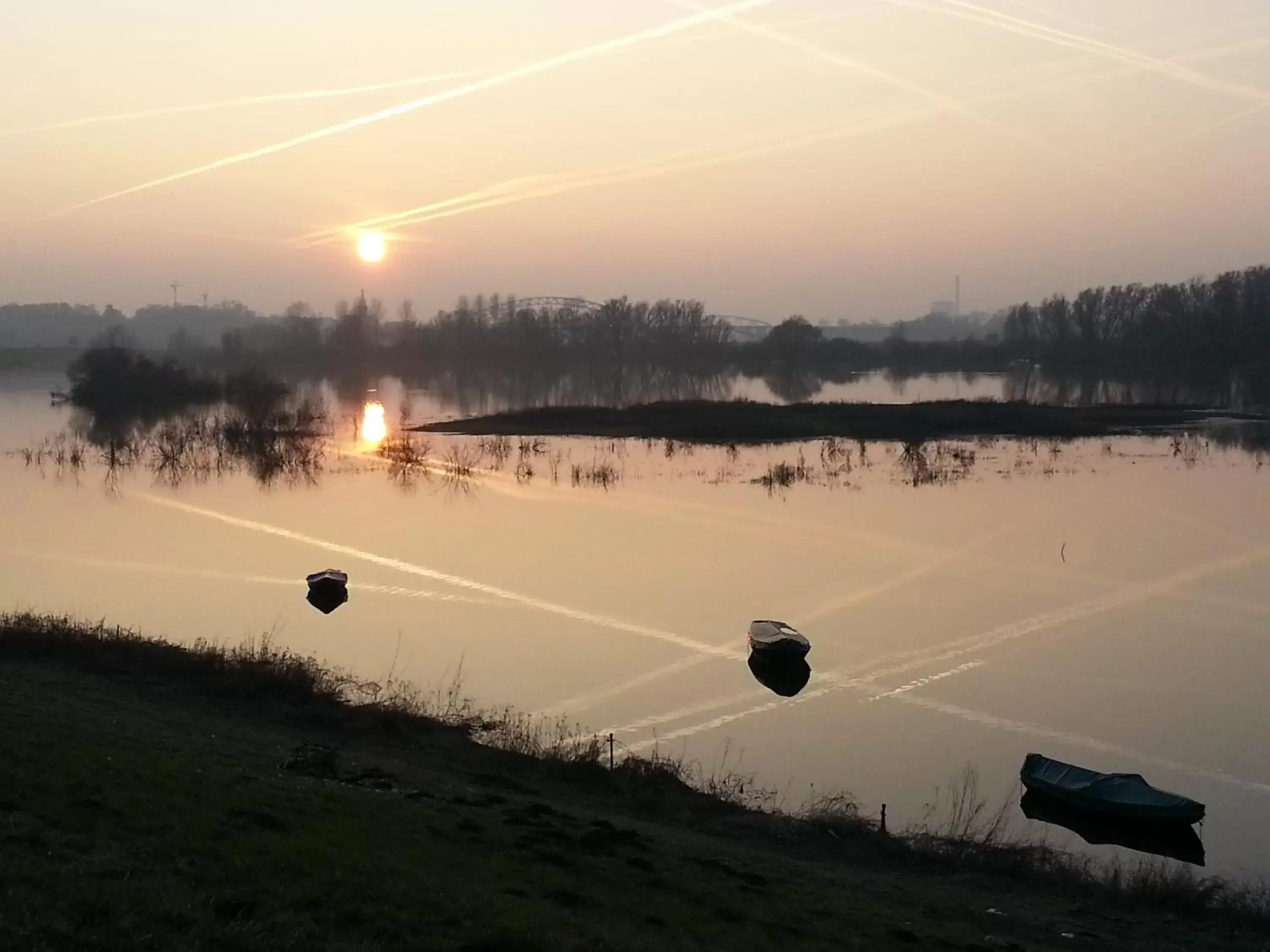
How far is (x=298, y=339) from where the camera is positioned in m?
138

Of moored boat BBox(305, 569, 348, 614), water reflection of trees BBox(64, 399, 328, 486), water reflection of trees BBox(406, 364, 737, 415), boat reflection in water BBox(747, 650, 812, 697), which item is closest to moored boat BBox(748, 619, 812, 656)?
boat reflection in water BBox(747, 650, 812, 697)

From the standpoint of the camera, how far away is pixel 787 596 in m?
19.5

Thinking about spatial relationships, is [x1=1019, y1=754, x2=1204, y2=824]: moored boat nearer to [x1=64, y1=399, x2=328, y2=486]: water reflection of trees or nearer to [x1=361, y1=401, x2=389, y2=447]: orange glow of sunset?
[x1=64, y1=399, x2=328, y2=486]: water reflection of trees

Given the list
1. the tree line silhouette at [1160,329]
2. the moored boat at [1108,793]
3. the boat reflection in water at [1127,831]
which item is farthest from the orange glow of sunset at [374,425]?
the tree line silhouette at [1160,329]

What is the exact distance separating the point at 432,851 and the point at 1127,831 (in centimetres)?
663

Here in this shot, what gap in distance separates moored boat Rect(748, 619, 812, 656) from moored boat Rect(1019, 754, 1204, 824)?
4.12 m

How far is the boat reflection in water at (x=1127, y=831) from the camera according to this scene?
10375 mm

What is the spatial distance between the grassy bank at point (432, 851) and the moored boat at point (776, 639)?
342 cm

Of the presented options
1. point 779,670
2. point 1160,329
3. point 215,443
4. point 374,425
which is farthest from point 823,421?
point 1160,329

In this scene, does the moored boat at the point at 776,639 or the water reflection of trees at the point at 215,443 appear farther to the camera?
the water reflection of trees at the point at 215,443

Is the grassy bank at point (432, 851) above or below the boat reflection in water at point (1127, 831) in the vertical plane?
above

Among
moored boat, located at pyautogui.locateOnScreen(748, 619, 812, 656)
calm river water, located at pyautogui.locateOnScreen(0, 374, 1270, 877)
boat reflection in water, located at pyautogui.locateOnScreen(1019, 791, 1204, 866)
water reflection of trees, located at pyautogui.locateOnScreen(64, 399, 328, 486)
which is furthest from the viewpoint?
water reflection of trees, located at pyautogui.locateOnScreen(64, 399, 328, 486)

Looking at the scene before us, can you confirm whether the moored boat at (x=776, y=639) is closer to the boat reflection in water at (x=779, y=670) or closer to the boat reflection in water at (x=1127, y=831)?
the boat reflection in water at (x=779, y=670)

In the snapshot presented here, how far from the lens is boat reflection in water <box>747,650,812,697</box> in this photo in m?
14.9
